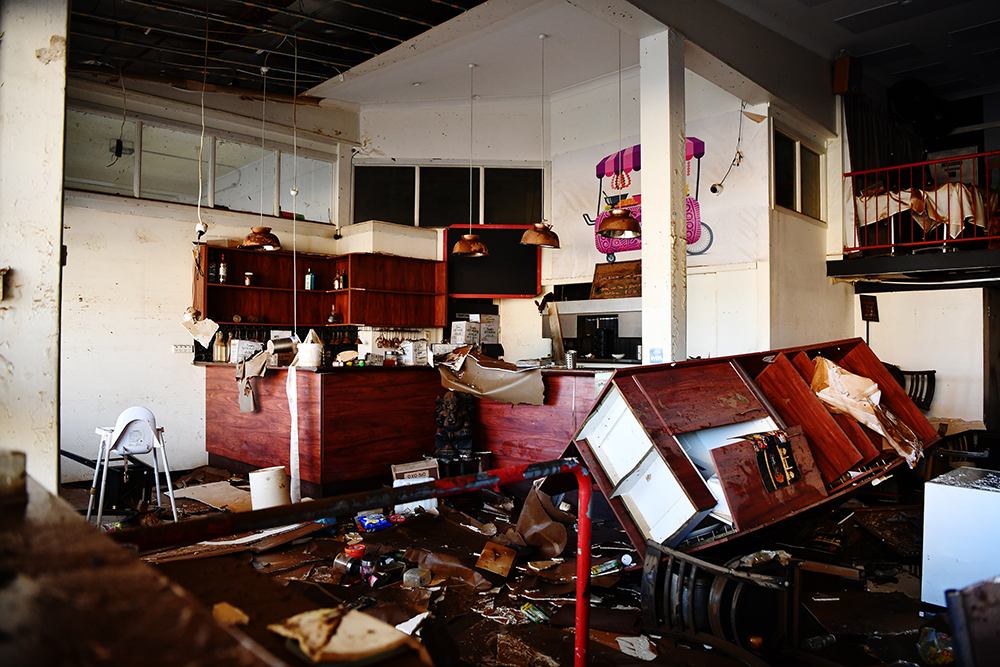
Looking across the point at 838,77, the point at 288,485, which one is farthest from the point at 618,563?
the point at 838,77

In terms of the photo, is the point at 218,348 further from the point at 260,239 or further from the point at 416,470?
the point at 416,470

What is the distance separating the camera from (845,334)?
27.1 feet

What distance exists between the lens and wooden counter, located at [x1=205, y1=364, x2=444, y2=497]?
4.95m

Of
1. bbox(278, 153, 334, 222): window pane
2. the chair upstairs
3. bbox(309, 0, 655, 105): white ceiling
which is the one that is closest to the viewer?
bbox(309, 0, 655, 105): white ceiling

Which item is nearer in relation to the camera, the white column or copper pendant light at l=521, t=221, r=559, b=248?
the white column

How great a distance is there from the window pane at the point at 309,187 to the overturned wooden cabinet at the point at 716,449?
6514 mm

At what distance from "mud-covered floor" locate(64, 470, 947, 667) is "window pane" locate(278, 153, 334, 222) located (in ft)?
17.4

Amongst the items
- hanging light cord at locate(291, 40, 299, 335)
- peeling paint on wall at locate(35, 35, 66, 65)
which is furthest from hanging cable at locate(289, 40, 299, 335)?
peeling paint on wall at locate(35, 35, 66, 65)

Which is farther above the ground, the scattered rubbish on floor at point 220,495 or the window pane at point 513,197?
the window pane at point 513,197

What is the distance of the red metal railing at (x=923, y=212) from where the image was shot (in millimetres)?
6816

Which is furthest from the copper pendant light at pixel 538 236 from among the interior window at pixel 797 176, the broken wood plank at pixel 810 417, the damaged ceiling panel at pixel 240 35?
the broken wood plank at pixel 810 417

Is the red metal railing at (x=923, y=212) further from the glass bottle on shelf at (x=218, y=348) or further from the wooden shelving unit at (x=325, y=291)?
the glass bottle on shelf at (x=218, y=348)

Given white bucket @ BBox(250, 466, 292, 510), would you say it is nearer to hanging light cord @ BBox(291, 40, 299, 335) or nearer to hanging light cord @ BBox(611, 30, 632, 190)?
hanging light cord @ BBox(291, 40, 299, 335)

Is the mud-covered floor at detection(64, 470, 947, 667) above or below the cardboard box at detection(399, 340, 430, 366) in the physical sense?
below
